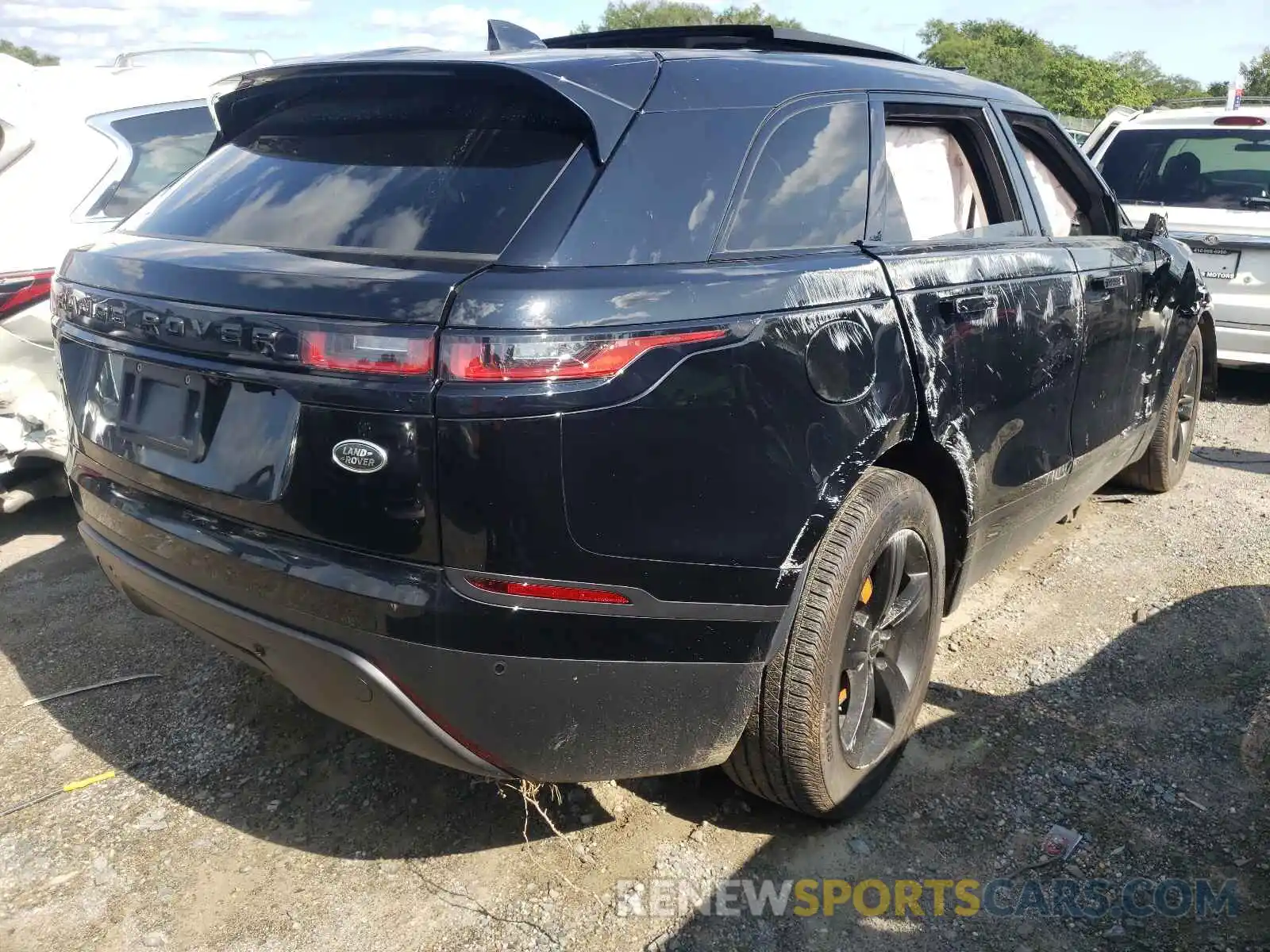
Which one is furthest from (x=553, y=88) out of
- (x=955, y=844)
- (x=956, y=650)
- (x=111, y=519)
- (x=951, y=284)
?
(x=956, y=650)

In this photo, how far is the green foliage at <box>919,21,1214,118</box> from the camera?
47.2m

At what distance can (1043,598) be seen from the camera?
391 centimetres

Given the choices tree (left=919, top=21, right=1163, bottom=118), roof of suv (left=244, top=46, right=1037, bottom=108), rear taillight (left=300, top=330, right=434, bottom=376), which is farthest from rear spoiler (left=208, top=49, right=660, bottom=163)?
tree (left=919, top=21, right=1163, bottom=118)

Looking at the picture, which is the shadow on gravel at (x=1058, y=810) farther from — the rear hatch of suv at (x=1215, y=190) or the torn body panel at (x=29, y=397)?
the rear hatch of suv at (x=1215, y=190)

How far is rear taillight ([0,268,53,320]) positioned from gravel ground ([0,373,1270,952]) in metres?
1.28

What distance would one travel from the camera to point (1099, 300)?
3.38 meters

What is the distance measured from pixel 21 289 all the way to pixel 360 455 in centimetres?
307

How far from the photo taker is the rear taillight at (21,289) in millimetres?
4079

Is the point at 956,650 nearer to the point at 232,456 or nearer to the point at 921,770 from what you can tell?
the point at 921,770

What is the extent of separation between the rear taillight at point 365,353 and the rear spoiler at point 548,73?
21.3 inches

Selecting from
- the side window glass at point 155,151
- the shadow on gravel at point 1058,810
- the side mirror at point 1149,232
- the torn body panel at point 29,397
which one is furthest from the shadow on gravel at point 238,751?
the side mirror at point 1149,232

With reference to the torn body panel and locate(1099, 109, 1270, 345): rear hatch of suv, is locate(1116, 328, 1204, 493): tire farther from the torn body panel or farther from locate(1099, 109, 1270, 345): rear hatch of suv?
the torn body panel

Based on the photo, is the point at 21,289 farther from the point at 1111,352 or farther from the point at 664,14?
the point at 664,14

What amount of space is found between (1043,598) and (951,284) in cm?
179
